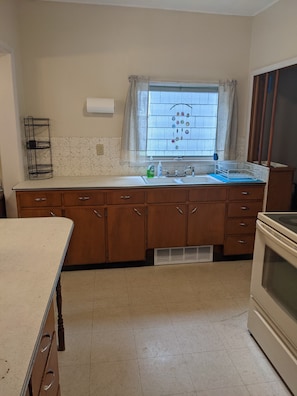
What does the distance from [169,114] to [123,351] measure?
2496mm

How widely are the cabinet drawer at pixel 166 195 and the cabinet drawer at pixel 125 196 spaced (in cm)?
9

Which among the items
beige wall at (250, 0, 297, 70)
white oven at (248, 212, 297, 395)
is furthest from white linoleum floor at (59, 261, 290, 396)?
beige wall at (250, 0, 297, 70)

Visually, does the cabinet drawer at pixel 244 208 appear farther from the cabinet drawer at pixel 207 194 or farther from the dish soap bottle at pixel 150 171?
the dish soap bottle at pixel 150 171

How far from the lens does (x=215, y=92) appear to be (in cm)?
355

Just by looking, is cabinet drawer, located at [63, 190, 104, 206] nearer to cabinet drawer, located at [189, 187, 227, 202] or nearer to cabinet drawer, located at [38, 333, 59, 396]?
cabinet drawer, located at [189, 187, 227, 202]

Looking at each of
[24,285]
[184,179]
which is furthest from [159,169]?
[24,285]

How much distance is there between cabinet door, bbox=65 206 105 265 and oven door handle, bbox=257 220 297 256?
5.22ft

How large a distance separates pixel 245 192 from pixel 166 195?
0.86 m

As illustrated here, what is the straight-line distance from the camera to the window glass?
3469 mm

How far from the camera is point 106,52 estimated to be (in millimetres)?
3244

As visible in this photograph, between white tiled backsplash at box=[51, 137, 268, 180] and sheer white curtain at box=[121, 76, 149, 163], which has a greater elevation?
sheer white curtain at box=[121, 76, 149, 163]

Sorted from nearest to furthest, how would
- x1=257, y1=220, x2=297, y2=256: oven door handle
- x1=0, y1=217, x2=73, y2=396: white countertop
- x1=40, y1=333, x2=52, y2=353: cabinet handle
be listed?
x1=0, y1=217, x2=73, y2=396: white countertop < x1=40, y1=333, x2=52, y2=353: cabinet handle < x1=257, y1=220, x2=297, y2=256: oven door handle

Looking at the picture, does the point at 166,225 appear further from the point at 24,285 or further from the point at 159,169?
the point at 24,285

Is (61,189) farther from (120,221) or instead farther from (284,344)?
(284,344)
